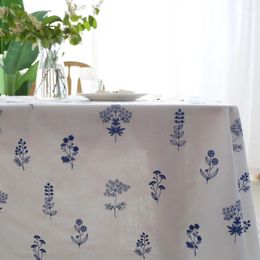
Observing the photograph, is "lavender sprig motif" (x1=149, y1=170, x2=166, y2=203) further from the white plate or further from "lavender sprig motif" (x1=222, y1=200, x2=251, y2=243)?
the white plate

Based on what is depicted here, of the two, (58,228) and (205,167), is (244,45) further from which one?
(58,228)

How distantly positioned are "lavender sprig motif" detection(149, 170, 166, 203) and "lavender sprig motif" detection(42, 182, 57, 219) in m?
0.23

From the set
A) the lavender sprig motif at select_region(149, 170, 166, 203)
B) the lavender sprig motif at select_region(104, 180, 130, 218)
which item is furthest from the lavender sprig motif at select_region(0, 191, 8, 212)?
the lavender sprig motif at select_region(149, 170, 166, 203)

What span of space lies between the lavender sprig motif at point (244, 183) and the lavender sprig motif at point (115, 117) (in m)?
0.29

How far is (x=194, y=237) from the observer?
33.6 inches

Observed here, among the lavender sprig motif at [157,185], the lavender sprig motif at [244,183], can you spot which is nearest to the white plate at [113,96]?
the lavender sprig motif at [157,185]

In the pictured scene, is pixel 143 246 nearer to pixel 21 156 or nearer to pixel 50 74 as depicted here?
pixel 21 156

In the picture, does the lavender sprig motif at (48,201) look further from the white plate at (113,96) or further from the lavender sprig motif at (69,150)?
the white plate at (113,96)

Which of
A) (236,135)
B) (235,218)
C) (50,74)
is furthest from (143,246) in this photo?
(50,74)

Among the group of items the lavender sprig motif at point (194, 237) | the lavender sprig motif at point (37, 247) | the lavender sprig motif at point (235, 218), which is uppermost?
the lavender sprig motif at point (235, 218)

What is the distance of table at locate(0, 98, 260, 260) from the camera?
84cm

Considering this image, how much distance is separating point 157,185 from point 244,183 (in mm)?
202

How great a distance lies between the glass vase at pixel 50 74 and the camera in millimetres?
1089

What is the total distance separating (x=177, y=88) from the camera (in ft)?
8.21
